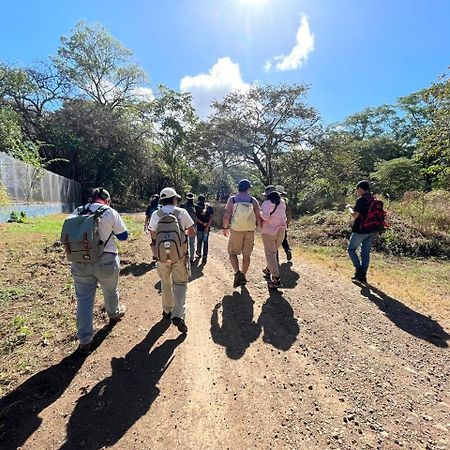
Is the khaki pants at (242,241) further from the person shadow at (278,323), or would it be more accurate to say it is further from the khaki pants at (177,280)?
the khaki pants at (177,280)

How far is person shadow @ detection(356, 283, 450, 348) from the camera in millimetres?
4427

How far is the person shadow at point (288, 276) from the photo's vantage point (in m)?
6.24

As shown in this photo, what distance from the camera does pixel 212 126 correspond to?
2284 centimetres

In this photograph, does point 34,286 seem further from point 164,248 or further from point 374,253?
point 374,253

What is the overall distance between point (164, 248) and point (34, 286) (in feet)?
10.7

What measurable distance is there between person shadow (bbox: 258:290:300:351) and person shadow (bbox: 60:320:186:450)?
3.89 ft

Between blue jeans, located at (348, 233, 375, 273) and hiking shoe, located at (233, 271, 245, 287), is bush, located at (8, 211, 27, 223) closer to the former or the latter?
hiking shoe, located at (233, 271, 245, 287)

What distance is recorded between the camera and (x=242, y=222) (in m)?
Answer: 5.49

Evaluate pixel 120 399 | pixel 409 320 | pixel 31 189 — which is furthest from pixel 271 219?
pixel 31 189

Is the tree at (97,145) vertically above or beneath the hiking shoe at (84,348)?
above

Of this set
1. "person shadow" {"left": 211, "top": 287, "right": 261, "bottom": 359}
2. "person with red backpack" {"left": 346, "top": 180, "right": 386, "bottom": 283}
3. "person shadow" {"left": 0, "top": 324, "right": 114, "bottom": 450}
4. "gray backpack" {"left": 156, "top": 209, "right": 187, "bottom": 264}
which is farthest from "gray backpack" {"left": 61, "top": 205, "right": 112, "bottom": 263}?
"person with red backpack" {"left": 346, "top": 180, "right": 386, "bottom": 283}

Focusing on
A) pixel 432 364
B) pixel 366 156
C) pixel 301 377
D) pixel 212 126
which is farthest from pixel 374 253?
pixel 366 156

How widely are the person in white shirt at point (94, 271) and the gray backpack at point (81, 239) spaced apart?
0.12 metres

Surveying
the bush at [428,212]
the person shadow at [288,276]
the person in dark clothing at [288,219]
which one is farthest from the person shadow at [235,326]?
the bush at [428,212]
